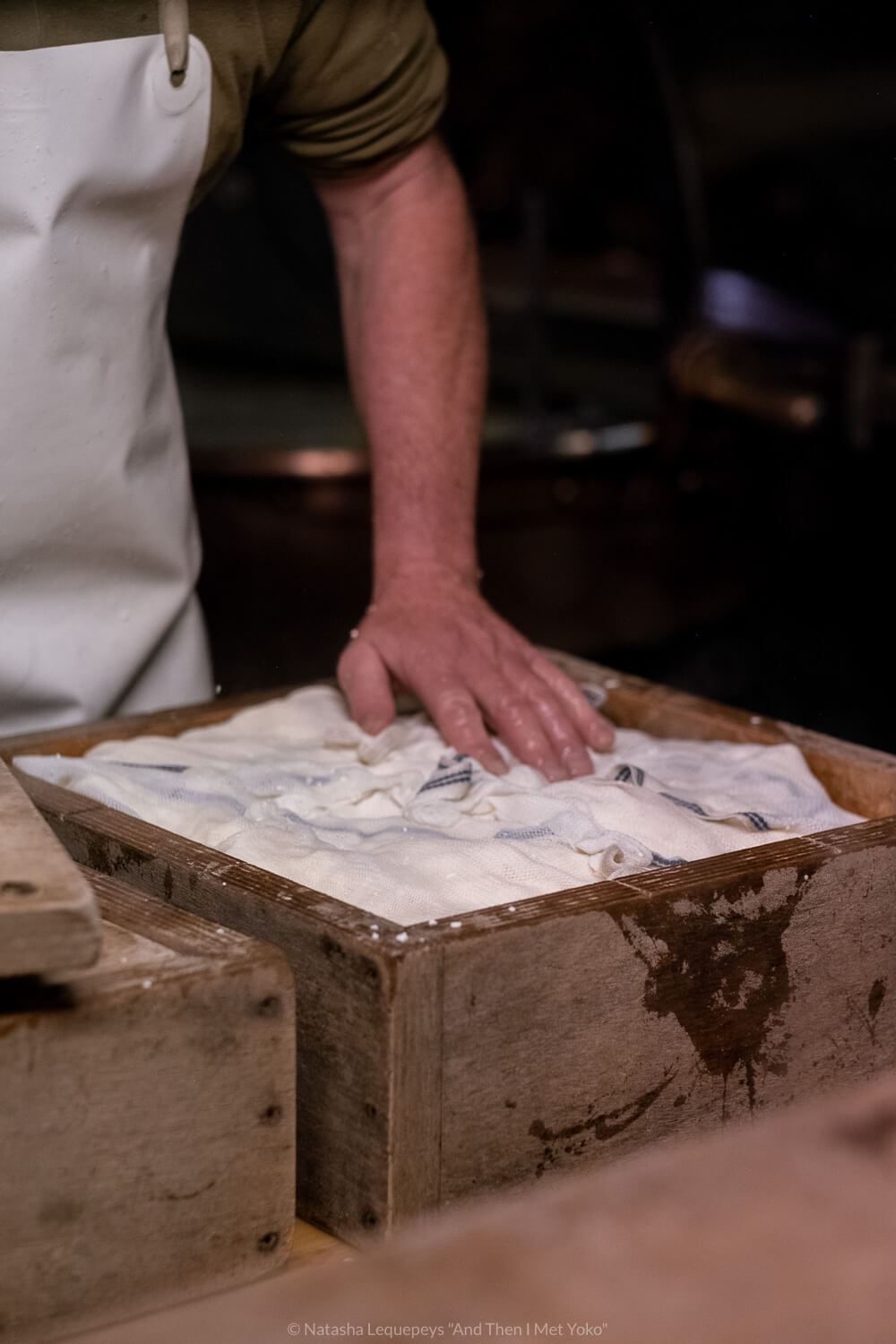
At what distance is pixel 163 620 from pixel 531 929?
2.36 ft

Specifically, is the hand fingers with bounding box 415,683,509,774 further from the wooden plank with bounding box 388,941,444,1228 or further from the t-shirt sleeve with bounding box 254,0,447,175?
the t-shirt sleeve with bounding box 254,0,447,175

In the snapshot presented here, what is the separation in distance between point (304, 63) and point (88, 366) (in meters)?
0.37

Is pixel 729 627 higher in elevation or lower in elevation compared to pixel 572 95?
lower

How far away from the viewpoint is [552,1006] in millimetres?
714

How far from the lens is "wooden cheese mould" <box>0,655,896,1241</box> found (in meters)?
0.67

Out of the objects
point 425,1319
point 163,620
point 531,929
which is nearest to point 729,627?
point 163,620

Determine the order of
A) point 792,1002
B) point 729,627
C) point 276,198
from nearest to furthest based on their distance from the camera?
point 792,1002, point 729,627, point 276,198

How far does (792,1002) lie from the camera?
818mm

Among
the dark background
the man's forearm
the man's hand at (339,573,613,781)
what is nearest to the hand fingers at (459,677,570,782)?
the man's hand at (339,573,613,781)

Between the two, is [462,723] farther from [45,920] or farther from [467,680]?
[45,920]

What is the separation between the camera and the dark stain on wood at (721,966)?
0.75 metres

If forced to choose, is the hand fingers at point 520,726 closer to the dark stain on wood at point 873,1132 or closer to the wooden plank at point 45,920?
the wooden plank at point 45,920

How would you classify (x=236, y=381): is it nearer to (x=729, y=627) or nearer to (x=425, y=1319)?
(x=729, y=627)

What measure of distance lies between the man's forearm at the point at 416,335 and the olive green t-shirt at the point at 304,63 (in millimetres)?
46
